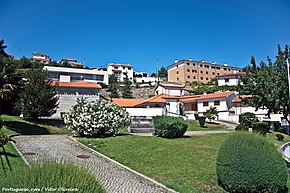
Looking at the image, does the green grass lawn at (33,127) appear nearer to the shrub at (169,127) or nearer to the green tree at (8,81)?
the green tree at (8,81)

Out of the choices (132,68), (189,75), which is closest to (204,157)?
(189,75)

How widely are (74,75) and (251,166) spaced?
2761 inches

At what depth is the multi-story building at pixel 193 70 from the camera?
292 ft

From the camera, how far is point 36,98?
24.3 meters

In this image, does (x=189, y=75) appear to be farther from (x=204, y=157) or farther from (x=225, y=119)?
(x=204, y=157)

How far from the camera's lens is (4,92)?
1889cm

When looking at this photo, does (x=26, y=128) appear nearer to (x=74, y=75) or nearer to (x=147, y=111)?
(x=147, y=111)

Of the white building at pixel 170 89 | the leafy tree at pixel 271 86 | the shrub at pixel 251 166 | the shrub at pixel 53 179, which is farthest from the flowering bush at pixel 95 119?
the white building at pixel 170 89

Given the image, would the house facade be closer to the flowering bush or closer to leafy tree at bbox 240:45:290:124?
the flowering bush

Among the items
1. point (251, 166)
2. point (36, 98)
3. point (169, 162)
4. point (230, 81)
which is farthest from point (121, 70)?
point (251, 166)

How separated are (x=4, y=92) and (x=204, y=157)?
15707 millimetres

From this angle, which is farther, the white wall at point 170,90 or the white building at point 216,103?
the white wall at point 170,90

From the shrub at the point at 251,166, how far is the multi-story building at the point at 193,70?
269ft

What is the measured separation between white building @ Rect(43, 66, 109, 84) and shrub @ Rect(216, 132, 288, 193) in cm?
6338
